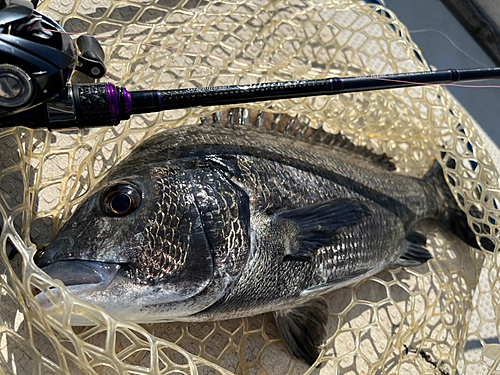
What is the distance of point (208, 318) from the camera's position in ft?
4.18

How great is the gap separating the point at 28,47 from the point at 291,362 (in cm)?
133

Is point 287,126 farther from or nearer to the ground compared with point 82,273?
farther from the ground

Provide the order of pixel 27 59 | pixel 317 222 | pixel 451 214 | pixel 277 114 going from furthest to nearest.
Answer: pixel 451 214
pixel 277 114
pixel 317 222
pixel 27 59

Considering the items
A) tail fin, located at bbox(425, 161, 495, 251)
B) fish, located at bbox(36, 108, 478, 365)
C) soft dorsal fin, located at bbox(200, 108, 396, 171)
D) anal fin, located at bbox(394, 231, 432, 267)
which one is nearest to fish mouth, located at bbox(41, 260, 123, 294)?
fish, located at bbox(36, 108, 478, 365)

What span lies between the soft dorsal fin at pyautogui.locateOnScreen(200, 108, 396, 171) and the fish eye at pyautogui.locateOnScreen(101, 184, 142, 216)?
20.2 inches

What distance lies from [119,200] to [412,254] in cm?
132

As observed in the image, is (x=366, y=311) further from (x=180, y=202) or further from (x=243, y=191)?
(x=180, y=202)

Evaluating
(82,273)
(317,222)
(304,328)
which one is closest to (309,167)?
(317,222)

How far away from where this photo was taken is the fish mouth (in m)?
1.02

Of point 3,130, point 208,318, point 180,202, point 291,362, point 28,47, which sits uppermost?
point 28,47

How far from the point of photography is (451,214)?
204 cm

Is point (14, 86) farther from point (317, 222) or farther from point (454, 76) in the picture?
point (454, 76)

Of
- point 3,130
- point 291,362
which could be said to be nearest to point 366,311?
point 291,362

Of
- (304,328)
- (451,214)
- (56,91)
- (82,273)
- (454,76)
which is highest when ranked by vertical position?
(454,76)
